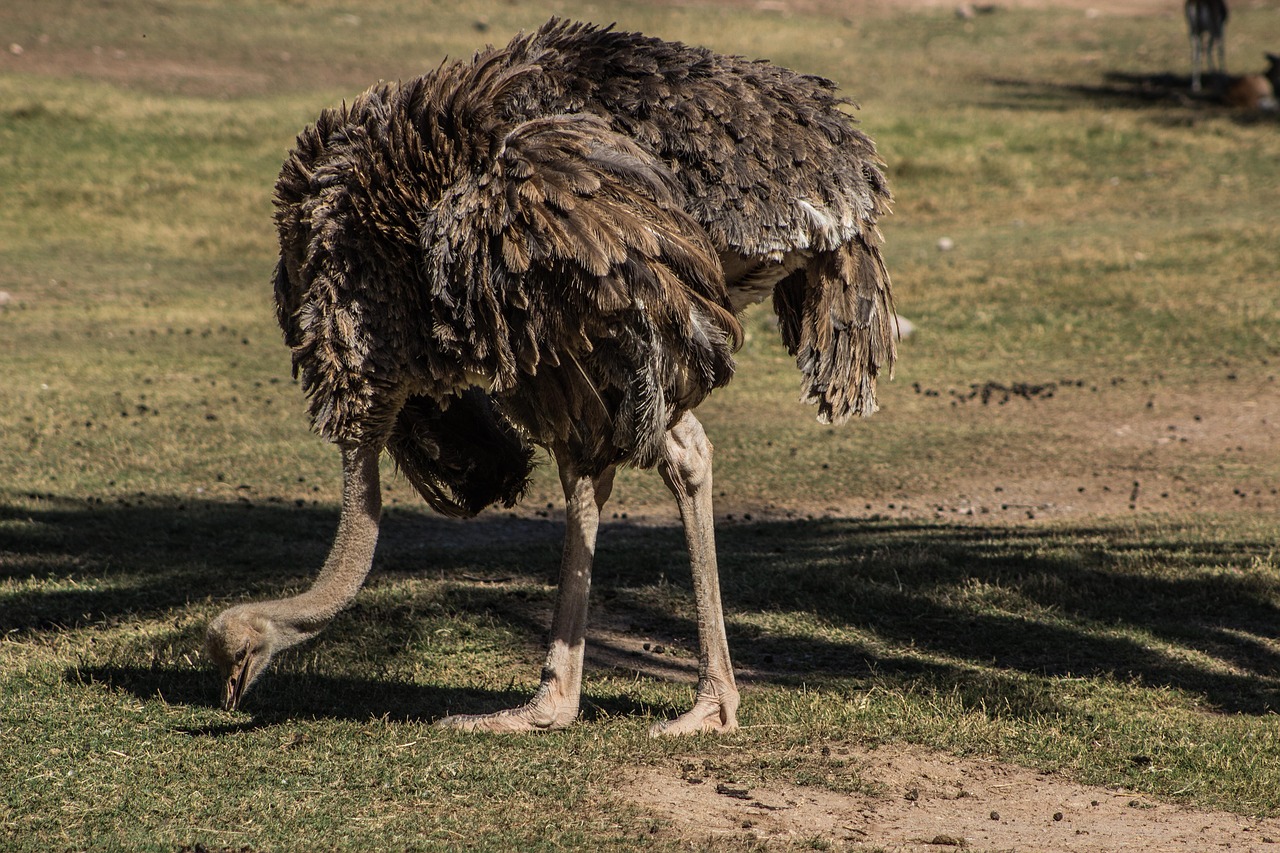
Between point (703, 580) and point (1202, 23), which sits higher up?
point (1202, 23)

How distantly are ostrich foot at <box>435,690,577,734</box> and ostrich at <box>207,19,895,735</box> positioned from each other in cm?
1

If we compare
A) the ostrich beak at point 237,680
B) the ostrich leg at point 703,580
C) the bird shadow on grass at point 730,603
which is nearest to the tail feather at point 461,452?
the ostrich leg at point 703,580

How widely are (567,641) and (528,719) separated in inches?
11.6

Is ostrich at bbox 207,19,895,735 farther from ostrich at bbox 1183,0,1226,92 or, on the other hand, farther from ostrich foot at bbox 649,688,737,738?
ostrich at bbox 1183,0,1226,92

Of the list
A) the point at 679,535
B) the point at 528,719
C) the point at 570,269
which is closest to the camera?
the point at 570,269

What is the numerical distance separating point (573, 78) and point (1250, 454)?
709 centimetres

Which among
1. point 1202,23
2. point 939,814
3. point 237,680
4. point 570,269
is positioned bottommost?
point 939,814

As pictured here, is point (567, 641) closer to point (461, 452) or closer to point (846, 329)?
point (461, 452)

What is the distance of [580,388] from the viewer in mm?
4547

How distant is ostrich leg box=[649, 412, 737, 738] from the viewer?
193 inches

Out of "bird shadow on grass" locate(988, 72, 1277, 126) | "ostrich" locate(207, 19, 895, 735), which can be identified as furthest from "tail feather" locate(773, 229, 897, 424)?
"bird shadow on grass" locate(988, 72, 1277, 126)

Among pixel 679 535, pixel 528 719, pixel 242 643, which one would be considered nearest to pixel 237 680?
pixel 242 643

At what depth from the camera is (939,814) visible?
4270 mm

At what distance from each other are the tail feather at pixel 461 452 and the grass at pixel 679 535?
820 mm
